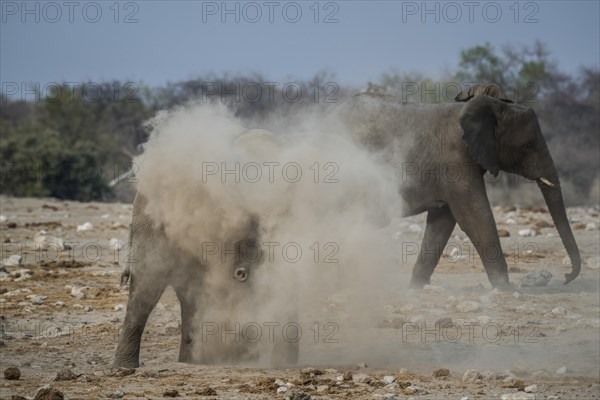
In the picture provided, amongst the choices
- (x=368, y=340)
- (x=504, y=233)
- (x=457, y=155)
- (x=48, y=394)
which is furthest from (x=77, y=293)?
(x=504, y=233)

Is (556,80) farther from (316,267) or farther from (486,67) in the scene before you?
(316,267)

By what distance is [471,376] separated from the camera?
8508 millimetres

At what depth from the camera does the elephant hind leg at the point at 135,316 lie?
30.0ft

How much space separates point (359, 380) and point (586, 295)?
18.7 feet

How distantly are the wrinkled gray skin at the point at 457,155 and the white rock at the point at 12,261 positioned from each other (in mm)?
5247

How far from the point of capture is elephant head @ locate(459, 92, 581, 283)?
1370 centimetres

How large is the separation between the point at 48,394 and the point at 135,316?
1925 millimetres

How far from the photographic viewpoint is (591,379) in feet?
28.6

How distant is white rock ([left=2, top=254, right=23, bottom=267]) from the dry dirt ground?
0.13 ft

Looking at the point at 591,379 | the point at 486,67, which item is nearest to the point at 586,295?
the point at 591,379

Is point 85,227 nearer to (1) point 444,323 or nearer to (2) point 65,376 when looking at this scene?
(1) point 444,323

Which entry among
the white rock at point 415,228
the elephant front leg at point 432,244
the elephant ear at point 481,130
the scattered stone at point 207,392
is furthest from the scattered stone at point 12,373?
the white rock at point 415,228

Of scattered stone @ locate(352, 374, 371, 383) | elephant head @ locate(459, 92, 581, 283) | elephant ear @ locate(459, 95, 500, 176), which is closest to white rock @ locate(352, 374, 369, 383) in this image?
scattered stone @ locate(352, 374, 371, 383)

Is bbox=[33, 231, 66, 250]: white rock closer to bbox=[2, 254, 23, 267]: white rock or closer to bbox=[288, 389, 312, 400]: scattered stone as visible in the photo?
bbox=[2, 254, 23, 267]: white rock
